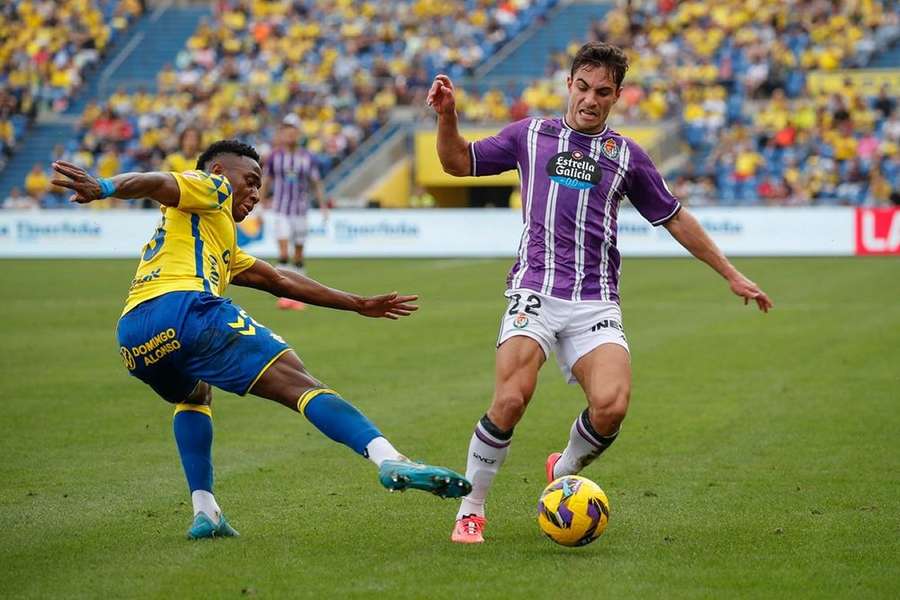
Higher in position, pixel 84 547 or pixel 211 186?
pixel 211 186

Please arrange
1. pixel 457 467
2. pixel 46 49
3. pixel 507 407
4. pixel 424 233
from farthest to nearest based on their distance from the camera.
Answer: pixel 46 49 < pixel 424 233 < pixel 457 467 < pixel 507 407

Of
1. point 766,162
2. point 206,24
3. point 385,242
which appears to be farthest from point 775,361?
point 206,24

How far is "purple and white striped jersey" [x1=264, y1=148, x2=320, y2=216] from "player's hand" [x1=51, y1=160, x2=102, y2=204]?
51.9 feet

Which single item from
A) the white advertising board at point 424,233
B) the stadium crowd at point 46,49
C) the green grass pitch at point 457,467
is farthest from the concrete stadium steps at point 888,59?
the stadium crowd at point 46,49

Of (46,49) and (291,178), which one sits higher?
(46,49)

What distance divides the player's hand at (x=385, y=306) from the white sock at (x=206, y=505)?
3.77ft

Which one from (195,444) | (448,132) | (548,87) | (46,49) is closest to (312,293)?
(195,444)

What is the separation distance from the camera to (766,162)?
33.9 m

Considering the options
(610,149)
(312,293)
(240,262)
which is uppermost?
(610,149)

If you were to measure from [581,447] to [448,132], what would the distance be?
5.57ft

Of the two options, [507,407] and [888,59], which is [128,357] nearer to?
[507,407]

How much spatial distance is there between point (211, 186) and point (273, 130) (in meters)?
33.1

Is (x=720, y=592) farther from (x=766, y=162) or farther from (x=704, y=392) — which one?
(x=766, y=162)

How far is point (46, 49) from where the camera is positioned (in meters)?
44.4
